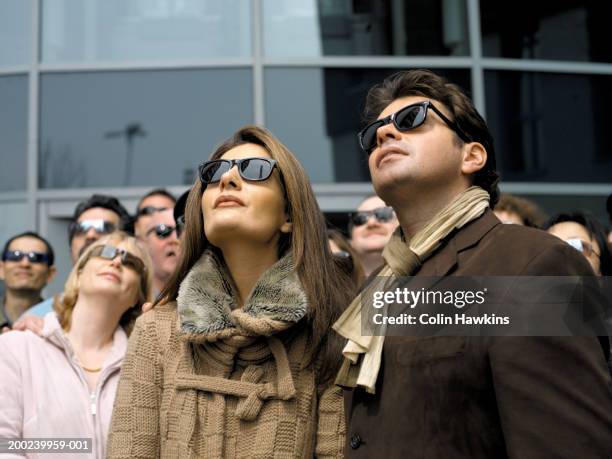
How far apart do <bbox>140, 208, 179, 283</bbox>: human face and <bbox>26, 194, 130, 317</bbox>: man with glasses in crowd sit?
0.77ft

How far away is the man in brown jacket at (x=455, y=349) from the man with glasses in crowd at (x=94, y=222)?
102 inches

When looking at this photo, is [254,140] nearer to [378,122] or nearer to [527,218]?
[378,122]

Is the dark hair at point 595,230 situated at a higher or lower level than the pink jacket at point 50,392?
higher

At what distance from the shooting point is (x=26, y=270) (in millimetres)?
5270

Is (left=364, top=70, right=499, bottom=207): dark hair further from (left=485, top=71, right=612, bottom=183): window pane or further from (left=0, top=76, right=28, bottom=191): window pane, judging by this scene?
(left=0, top=76, right=28, bottom=191): window pane

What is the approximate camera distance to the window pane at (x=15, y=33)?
775 centimetres

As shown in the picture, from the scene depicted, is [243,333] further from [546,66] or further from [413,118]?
[546,66]

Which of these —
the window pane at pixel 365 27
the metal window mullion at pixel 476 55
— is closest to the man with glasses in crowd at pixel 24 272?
the window pane at pixel 365 27

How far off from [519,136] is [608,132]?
0.92m

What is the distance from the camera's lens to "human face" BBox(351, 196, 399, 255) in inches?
183

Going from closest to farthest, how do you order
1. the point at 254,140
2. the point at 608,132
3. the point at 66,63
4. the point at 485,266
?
the point at 485,266 → the point at 254,140 → the point at 66,63 → the point at 608,132

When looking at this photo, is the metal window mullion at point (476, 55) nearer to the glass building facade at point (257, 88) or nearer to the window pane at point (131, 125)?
the glass building facade at point (257, 88)

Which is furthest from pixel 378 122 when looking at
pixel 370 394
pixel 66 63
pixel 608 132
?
pixel 608 132

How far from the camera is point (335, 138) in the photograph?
7.68 meters
